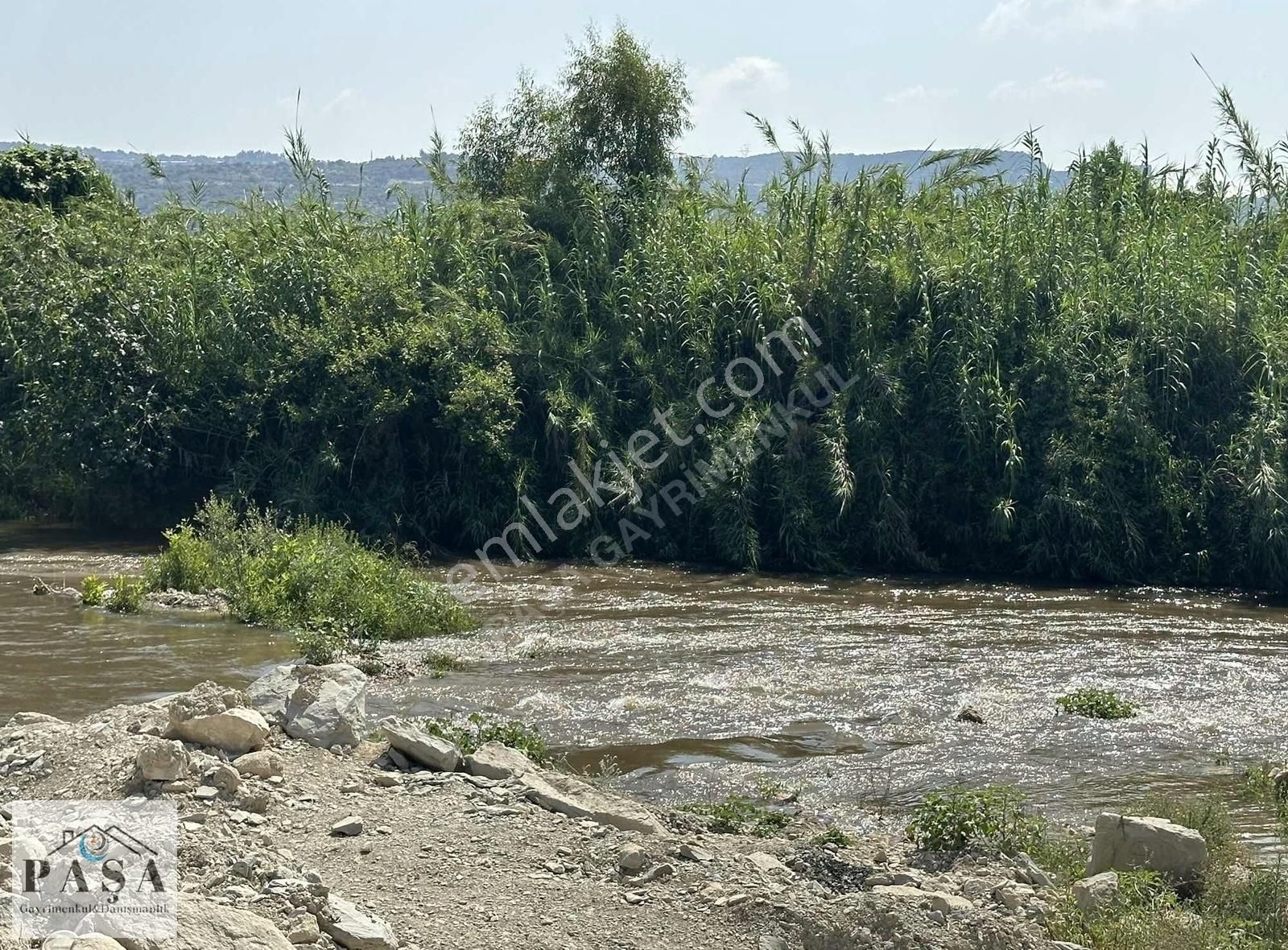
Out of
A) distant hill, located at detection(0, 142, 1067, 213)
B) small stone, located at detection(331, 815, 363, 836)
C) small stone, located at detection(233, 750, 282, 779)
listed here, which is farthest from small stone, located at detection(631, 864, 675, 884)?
distant hill, located at detection(0, 142, 1067, 213)

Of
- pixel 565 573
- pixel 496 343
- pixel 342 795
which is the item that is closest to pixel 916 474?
pixel 565 573

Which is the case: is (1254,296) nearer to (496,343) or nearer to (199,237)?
(496,343)

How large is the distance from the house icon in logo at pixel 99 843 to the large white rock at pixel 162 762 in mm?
515

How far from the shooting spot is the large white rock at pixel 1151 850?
6.14m

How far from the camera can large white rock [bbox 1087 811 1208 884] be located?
6.14 metres

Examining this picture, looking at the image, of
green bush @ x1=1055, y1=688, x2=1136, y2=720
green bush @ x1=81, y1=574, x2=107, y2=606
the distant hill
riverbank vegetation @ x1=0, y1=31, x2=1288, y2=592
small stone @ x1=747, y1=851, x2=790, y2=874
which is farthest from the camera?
the distant hill

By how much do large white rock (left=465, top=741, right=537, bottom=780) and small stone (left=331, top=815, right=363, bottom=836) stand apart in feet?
2.98

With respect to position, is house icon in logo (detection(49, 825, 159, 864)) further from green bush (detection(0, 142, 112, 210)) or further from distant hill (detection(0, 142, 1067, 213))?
green bush (detection(0, 142, 112, 210))

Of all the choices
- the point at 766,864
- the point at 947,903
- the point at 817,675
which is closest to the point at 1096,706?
the point at 817,675

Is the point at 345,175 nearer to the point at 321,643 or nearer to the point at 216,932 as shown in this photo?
the point at 321,643

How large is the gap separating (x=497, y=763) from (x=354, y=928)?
1978 mm

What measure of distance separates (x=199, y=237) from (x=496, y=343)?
5.60 m

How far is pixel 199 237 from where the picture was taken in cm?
1912

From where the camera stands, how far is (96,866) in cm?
520
